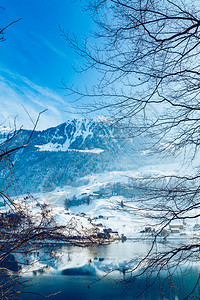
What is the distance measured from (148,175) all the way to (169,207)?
Answer: 1.50 feet

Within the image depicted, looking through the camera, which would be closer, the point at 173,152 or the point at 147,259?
the point at 147,259

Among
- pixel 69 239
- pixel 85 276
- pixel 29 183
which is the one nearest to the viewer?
pixel 69 239

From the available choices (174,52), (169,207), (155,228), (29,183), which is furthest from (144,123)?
(29,183)

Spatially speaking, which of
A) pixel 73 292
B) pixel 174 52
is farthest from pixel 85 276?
pixel 174 52

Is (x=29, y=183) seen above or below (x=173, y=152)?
above

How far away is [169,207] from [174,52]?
5.15 ft

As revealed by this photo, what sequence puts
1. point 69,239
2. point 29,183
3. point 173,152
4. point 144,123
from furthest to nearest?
1. point 29,183
2. point 173,152
3. point 144,123
4. point 69,239

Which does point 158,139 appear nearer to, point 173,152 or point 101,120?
point 173,152

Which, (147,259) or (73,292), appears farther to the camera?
(73,292)

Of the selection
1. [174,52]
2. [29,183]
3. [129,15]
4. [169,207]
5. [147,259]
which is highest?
[29,183]

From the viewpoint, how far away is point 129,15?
2.17m

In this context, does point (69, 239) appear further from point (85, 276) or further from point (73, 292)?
point (85, 276)

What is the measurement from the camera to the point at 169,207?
235cm

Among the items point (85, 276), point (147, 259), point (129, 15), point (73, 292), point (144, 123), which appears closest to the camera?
point (129, 15)
